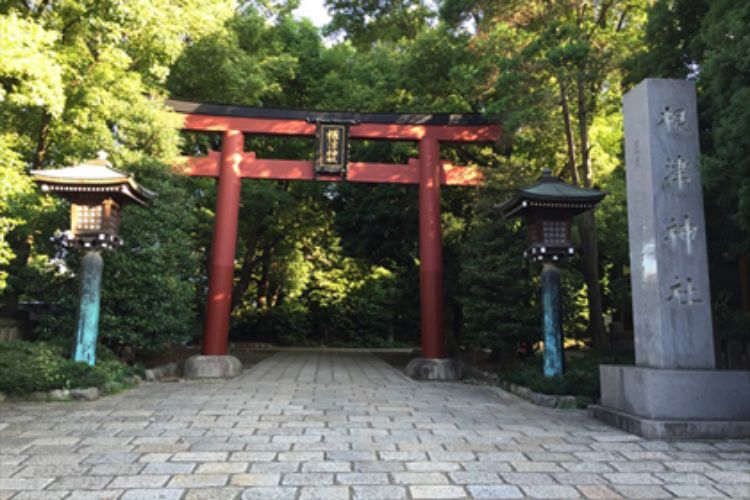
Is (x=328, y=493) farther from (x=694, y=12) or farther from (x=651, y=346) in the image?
(x=694, y=12)

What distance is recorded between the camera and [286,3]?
18656 millimetres

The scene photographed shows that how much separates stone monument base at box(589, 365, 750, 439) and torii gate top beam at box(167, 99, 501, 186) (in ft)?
25.0

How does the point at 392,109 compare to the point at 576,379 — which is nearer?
the point at 576,379

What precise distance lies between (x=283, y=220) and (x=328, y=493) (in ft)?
56.3

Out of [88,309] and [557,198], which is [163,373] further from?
[557,198]

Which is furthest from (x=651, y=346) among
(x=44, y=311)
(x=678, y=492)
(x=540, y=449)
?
(x=44, y=311)

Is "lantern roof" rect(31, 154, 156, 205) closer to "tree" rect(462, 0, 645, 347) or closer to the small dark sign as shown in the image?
the small dark sign

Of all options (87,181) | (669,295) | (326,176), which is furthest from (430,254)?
(87,181)

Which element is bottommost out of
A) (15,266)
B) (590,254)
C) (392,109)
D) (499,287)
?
(499,287)

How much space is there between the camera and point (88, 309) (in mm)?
8992

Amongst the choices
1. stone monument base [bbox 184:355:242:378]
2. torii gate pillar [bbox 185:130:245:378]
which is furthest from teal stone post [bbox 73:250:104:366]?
torii gate pillar [bbox 185:130:245:378]

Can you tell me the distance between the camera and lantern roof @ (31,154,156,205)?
8805mm

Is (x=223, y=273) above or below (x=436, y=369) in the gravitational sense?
above

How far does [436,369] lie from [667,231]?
6461mm
